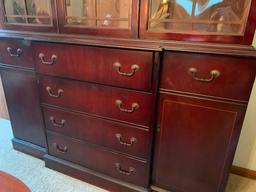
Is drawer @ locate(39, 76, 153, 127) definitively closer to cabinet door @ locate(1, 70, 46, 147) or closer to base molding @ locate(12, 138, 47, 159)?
cabinet door @ locate(1, 70, 46, 147)

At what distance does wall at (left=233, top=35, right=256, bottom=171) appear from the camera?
1.45m

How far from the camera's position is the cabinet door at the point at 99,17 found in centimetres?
108

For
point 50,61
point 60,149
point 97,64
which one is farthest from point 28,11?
point 60,149

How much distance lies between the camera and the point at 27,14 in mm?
1372

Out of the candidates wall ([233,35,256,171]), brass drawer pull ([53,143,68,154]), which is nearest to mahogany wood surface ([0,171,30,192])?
brass drawer pull ([53,143,68,154])

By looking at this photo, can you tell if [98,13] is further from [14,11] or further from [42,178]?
[42,178]

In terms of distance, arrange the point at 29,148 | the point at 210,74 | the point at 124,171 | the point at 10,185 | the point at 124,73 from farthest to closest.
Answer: the point at 29,148
the point at 124,171
the point at 124,73
the point at 210,74
the point at 10,185

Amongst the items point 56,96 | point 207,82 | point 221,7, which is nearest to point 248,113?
point 207,82

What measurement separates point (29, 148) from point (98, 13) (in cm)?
132

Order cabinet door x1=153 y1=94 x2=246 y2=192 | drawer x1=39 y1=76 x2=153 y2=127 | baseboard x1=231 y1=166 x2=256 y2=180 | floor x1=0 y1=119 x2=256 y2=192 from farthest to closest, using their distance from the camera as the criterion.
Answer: baseboard x1=231 y1=166 x2=256 y2=180 < floor x1=0 y1=119 x2=256 y2=192 < drawer x1=39 y1=76 x2=153 y2=127 < cabinet door x1=153 y1=94 x2=246 y2=192

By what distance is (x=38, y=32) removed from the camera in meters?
1.36

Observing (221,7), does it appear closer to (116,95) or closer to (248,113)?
(116,95)

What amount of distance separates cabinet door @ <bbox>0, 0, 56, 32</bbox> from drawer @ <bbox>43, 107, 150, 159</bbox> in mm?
587

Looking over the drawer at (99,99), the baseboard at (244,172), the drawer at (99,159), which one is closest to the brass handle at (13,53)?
the drawer at (99,99)
